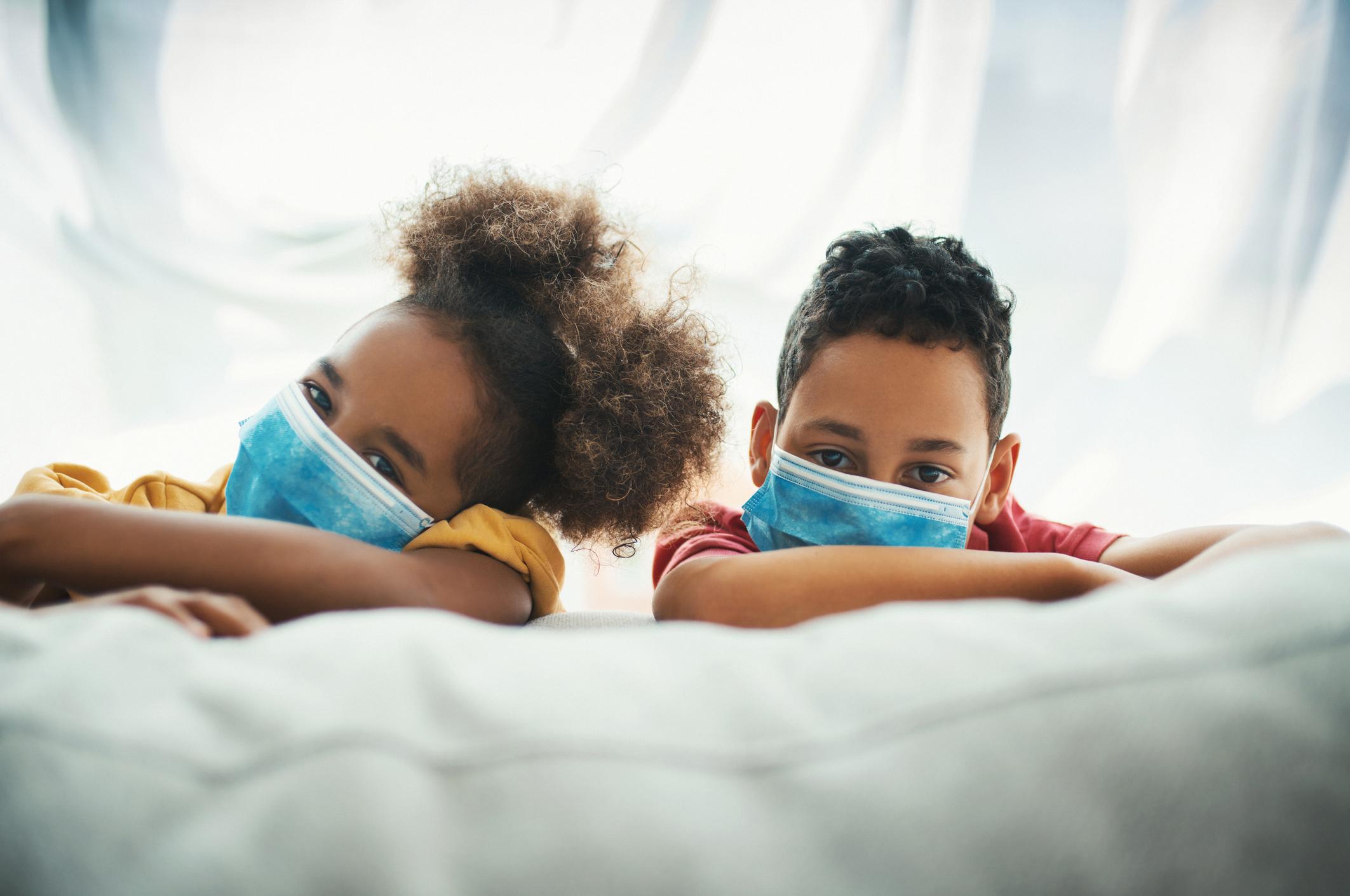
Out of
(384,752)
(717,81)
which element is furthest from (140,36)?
(384,752)

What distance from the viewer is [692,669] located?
1.36 feet

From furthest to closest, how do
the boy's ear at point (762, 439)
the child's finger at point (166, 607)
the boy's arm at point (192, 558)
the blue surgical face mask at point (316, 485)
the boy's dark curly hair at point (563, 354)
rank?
the boy's ear at point (762, 439), the boy's dark curly hair at point (563, 354), the blue surgical face mask at point (316, 485), the boy's arm at point (192, 558), the child's finger at point (166, 607)

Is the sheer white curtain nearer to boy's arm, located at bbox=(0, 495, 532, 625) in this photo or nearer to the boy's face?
the boy's face

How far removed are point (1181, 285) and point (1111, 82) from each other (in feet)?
1.34

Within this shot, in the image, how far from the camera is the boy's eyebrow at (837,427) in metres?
0.91

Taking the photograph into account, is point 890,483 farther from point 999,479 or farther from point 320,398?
point 320,398

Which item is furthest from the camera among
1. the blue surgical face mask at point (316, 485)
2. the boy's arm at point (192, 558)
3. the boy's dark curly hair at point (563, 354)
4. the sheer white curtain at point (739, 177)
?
the sheer white curtain at point (739, 177)

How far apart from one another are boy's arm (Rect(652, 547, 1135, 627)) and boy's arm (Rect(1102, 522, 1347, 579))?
9cm

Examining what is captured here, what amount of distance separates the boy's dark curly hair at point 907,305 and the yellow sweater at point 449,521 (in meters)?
0.37

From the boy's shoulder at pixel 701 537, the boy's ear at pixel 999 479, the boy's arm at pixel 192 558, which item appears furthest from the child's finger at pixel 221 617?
the boy's ear at pixel 999 479

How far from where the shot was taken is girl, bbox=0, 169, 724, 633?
0.69 metres

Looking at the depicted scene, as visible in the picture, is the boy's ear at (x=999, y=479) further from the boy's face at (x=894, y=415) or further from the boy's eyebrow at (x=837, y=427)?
the boy's eyebrow at (x=837, y=427)

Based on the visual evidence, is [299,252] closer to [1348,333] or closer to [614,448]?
[614,448]

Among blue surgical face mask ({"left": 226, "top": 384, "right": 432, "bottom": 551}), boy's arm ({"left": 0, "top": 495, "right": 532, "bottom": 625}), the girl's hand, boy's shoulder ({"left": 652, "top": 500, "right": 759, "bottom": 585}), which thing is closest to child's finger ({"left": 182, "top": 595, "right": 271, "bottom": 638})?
the girl's hand
